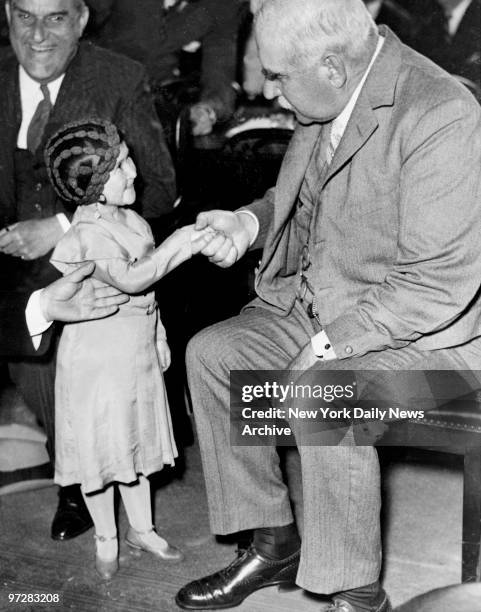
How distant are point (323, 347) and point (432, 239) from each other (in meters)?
0.35

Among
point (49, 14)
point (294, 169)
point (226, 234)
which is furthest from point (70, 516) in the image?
point (49, 14)

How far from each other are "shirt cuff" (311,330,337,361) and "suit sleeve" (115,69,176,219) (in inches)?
29.9

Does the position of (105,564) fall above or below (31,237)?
below

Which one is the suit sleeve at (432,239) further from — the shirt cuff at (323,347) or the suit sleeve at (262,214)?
the suit sleeve at (262,214)

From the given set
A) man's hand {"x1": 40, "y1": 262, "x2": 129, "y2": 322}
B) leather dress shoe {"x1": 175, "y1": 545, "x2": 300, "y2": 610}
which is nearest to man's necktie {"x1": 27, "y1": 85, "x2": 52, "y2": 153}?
man's hand {"x1": 40, "y1": 262, "x2": 129, "y2": 322}

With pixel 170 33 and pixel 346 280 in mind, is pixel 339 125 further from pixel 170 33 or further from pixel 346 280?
pixel 170 33

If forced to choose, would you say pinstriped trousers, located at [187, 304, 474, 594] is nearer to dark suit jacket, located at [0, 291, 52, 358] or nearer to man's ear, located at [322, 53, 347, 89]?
dark suit jacket, located at [0, 291, 52, 358]

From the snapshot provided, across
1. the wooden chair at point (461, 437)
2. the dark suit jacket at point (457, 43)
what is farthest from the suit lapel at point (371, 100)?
the dark suit jacket at point (457, 43)

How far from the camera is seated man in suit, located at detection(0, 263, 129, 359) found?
2039 mm

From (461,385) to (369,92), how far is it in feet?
2.33

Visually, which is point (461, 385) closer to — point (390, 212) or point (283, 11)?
point (390, 212)

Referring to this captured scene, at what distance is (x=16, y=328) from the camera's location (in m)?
2.18

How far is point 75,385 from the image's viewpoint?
2.06 metres

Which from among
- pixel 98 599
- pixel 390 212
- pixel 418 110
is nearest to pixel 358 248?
pixel 390 212
